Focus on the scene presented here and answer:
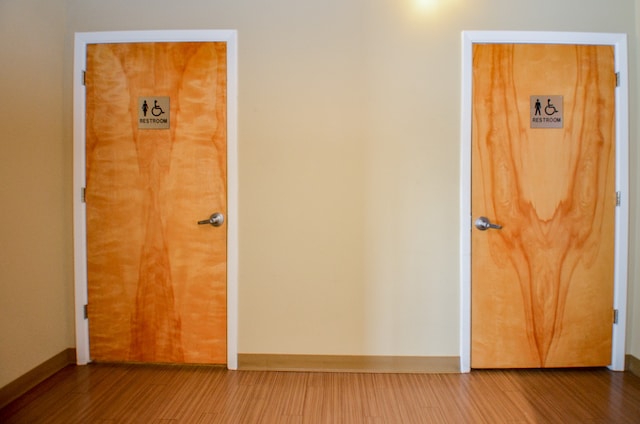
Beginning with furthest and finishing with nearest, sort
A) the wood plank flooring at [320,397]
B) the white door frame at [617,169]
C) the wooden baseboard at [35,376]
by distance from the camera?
the white door frame at [617,169] → the wooden baseboard at [35,376] → the wood plank flooring at [320,397]

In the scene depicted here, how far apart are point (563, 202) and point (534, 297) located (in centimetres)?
63

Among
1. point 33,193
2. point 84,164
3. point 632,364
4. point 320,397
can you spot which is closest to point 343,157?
point 320,397

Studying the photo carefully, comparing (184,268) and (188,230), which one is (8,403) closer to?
(184,268)

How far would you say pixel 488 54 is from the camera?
2.24 metres

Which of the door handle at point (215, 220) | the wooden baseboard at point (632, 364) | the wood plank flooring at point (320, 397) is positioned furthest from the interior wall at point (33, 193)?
the wooden baseboard at point (632, 364)

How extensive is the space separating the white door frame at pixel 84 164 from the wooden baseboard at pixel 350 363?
0.18m

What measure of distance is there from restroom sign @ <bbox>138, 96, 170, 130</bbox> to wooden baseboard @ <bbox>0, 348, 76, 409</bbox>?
160cm

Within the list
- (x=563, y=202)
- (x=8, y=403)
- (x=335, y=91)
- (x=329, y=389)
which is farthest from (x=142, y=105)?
(x=563, y=202)

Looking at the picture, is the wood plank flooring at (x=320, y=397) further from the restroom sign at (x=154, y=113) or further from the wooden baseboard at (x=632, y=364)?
the restroom sign at (x=154, y=113)

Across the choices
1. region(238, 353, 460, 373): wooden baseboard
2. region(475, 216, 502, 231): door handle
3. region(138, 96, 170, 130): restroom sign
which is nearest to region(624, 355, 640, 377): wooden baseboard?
region(238, 353, 460, 373): wooden baseboard

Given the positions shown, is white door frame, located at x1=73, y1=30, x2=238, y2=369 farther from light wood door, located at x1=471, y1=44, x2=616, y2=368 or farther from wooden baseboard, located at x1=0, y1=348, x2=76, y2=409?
light wood door, located at x1=471, y1=44, x2=616, y2=368

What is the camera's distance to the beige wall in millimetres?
2256

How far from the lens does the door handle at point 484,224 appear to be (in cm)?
224

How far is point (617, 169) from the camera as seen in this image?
2.25 metres
